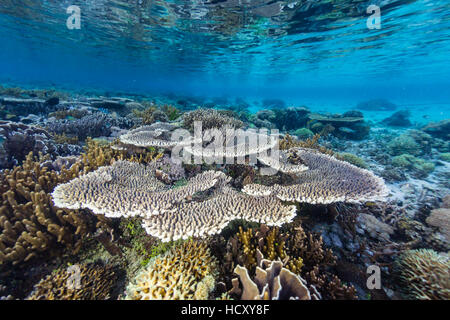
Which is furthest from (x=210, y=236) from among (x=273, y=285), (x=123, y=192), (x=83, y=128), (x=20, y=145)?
(x=83, y=128)

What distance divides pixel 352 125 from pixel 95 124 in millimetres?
15162

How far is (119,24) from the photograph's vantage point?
2075 cm

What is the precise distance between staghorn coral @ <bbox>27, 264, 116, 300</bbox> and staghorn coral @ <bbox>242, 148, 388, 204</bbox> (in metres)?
2.30

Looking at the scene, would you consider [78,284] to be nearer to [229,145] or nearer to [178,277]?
[178,277]

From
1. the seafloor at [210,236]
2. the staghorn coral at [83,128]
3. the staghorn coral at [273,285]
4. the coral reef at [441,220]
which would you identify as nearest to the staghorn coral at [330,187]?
the seafloor at [210,236]

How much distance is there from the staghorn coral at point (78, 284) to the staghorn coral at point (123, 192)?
86 centimetres

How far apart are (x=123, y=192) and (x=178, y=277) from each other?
153 centimetres

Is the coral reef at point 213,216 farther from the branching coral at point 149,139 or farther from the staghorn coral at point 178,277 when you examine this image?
the branching coral at point 149,139

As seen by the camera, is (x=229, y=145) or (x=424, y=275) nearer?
(x=424, y=275)

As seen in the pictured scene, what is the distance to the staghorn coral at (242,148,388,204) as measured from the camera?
2723mm

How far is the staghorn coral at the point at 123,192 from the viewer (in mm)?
2459

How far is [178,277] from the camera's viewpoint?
2.16 metres

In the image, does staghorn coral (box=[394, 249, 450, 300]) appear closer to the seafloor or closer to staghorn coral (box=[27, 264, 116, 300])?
the seafloor

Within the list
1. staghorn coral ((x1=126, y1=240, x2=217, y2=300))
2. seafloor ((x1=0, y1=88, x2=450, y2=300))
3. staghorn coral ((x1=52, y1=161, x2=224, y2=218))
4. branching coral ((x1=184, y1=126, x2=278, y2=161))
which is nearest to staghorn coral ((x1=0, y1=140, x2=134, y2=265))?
seafloor ((x1=0, y1=88, x2=450, y2=300))
